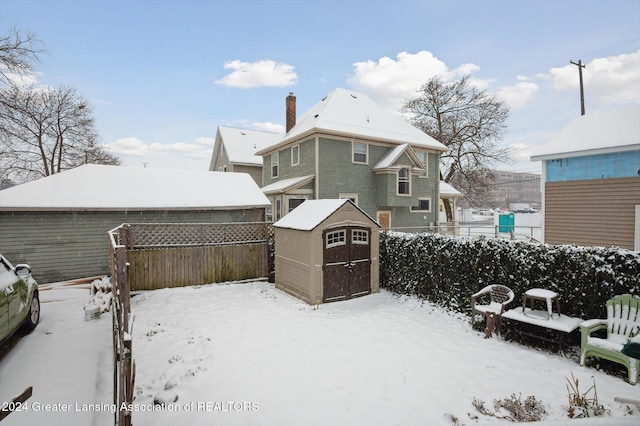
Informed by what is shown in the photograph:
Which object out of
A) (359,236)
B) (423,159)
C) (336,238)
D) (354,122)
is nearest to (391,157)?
(354,122)

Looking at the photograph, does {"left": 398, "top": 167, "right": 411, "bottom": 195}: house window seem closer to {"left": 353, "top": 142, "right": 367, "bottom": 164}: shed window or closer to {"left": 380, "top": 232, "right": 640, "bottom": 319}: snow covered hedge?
{"left": 353, "top": 142, "right": 367, "bottom": 164}: shed window

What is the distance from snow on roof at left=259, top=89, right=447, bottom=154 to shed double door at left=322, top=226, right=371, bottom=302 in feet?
31.6

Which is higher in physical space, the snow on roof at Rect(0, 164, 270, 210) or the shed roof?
the snow on roof at Rect(0, 164, 270, 210)

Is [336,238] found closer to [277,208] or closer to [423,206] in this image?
[277,208]

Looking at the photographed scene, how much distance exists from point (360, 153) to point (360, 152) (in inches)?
2.4

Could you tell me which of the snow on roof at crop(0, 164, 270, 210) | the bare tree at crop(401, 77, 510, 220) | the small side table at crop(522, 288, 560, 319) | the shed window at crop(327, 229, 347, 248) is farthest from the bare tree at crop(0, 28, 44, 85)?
→ the bare tree at crop(401, 77, 510, 220)

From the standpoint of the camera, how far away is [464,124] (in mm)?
28781

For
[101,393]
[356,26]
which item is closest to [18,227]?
[101,393]

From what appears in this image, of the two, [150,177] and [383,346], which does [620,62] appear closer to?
[383,346]

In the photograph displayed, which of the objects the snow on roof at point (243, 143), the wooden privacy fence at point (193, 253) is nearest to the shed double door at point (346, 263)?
the wooden privacy fence at point (193, 253)

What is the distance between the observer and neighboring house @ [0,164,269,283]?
33.9 feet

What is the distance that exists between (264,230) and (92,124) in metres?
26.9

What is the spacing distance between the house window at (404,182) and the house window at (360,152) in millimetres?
2436

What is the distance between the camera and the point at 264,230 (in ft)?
36.9
